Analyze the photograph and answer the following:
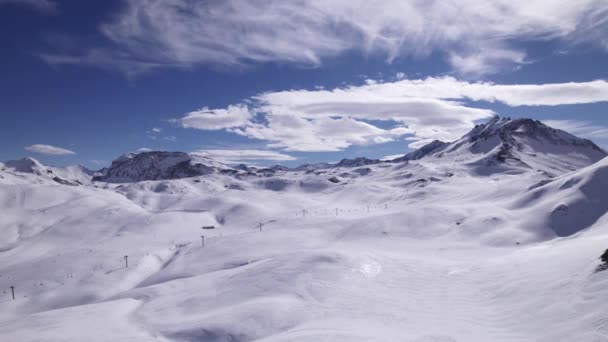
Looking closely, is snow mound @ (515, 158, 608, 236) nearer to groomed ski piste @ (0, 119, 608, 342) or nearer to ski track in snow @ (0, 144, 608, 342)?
groomed ski piste @ (0, 119, 608, 342)

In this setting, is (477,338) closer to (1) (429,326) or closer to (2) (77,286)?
(1) (429,326)

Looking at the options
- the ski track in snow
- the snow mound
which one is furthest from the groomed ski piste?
the snow mound

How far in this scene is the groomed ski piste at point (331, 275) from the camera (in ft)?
58.2

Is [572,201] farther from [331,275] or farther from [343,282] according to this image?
[343,282]

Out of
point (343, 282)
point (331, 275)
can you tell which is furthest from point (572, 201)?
point (343, 282)

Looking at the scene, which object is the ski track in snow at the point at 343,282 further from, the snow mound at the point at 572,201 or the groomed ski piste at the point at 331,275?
the snow mound at the point at 572,201

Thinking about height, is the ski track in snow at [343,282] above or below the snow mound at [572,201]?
below

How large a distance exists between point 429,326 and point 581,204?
2313 inches

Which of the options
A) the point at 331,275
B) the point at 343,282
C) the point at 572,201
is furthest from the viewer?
the point at 572,201

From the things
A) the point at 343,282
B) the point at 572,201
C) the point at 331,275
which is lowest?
the point at 343,282

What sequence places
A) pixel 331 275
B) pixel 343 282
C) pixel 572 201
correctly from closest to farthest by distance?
pixel 343 282 < pixel 331 275 < pixel 572 201

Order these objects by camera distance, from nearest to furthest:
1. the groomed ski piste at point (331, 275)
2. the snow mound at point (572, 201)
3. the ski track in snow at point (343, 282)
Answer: the ski track in snow at point (343, 282)
the groomed ski piste at point (331, 275)
the snow mound at point (572, 201)

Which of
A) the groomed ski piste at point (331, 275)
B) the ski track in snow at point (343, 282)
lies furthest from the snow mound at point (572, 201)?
the ski track in snow at point (343, 282)

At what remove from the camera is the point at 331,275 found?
27.8m
